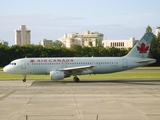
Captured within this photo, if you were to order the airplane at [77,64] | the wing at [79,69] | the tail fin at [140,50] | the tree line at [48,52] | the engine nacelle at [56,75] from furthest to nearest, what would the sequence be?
the tree line at [48,52] → the tail fin at [140,50] → the airplane at [77,64] → the wing at [79,69] → the engine nacelle at [56,75]

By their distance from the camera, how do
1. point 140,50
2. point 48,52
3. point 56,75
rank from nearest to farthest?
point 56,75
point 140,50
point 48,52

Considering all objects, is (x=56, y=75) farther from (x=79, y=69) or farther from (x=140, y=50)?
(x=140, y=50)

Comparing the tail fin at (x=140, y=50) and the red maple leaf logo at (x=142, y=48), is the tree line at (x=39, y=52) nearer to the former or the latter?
the tail fin at (x=140, y=50)

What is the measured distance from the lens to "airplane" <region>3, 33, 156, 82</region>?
38094mm

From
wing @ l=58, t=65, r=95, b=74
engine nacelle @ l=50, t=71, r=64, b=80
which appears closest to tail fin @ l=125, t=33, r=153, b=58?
wing @ l=58, t=65, r=95, b=74

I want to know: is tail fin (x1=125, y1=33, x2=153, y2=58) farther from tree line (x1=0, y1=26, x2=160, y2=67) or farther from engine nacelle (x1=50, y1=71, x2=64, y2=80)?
tree line (x1=0, y1=26, x2=160, y2=67)

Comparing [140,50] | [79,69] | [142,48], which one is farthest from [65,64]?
[142,48]

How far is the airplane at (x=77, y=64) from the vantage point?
38.1m

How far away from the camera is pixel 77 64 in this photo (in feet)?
128

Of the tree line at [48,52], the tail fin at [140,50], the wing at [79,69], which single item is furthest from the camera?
the tree line at [48,52]

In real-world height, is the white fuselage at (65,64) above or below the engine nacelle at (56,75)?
above

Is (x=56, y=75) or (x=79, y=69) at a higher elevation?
(x=79, y=69)

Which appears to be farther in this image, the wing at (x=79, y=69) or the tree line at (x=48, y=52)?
the tree line at (x=48, y=52)

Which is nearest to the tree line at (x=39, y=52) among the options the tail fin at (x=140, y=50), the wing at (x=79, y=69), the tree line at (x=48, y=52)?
the tree line at (x=48, y=52)
